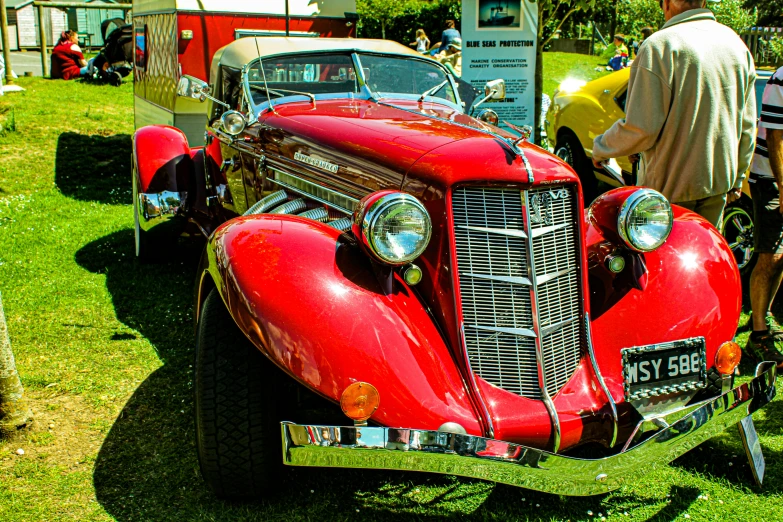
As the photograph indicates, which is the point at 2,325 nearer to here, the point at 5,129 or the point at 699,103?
the point at 699,103

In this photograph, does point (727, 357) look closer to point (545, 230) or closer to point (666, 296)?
point (666, 296)

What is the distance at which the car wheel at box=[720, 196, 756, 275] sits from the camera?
5586 millimetres

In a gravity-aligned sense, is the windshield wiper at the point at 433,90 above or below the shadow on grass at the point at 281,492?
above

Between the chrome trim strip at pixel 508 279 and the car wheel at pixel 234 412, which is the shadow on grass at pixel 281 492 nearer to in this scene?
the car wheel at pixel 234 412

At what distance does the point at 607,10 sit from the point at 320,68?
33183 millimetres

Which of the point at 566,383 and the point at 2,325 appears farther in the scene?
the point at 2,325

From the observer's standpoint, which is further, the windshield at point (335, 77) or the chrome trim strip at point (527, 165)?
the windshield at point (335, 77)

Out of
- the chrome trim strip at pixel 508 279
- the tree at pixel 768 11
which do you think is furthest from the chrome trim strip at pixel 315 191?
the tree at pixel 768 11

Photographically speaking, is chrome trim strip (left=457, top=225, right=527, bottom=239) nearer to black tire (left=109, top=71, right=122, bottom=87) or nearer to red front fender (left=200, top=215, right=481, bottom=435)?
red front fender (left=200, top=215, right=481, bottom=435)

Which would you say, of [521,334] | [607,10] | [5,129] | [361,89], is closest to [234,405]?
[521,334]

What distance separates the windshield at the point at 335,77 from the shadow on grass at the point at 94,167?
4136 mm

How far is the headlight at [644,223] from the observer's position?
3.15 m

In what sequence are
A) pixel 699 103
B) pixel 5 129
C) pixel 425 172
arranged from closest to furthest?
pixel 425 172
pixel 699 103
pixel 5 129

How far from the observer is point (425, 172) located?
287cm
